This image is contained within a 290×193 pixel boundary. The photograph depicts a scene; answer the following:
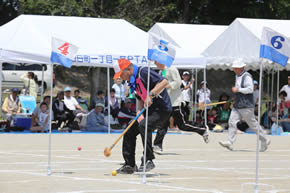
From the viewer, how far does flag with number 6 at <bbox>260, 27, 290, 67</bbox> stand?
352 inches

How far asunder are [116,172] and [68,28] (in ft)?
40.7

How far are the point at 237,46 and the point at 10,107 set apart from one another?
24.0 feet

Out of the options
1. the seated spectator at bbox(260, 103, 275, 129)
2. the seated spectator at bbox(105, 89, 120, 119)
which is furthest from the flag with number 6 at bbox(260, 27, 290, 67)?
the seated spectator at bbox(260, 103, 275, 129)

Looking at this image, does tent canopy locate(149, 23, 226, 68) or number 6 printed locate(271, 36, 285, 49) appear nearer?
number 6 printed locate(271, 36, 285, 49)

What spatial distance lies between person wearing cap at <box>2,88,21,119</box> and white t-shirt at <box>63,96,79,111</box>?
1545 mm

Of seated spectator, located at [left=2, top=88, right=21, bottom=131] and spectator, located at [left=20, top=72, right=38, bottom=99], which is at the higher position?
spectator, located at [left=20, top=72, right=38, bottom=99]

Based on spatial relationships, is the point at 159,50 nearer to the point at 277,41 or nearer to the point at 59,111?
the point at 277,41

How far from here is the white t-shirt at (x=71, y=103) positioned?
2345cm

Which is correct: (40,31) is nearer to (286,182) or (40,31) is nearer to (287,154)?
(287,154)

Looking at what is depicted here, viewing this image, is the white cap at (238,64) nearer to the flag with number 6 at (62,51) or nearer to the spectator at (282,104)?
the flag with number 6 at (62,51)

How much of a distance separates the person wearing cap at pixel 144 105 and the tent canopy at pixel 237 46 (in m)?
12.2

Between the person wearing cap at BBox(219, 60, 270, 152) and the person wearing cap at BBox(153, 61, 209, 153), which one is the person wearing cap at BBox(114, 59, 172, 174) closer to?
the person wearing cap at BBox(153, 61, 209, 153)

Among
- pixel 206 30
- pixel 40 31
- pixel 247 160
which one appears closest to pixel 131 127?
pixel 247 160

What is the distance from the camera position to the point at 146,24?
3456cm
